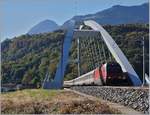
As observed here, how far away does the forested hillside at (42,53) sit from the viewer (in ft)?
213

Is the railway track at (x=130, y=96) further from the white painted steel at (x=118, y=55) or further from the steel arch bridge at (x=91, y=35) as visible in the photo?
the steel arch bridge at (x=91, y=35)

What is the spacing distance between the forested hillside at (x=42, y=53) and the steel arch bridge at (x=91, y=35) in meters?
3.02

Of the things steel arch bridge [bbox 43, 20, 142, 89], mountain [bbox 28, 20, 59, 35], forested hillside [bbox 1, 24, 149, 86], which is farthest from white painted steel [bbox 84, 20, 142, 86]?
mountain [bbox 28, 20, 59, 35]

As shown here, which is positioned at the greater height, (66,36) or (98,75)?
(66,36)

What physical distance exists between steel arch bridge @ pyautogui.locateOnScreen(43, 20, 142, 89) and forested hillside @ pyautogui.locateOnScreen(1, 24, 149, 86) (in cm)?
302

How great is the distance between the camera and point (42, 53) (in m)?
91.9

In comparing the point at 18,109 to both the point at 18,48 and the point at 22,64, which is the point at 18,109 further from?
the point at 18,48

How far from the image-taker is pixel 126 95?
20.3 meters

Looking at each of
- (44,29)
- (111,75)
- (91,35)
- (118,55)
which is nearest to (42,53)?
(91,35)

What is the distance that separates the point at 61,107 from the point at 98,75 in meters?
23.4

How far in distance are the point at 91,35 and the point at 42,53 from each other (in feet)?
101

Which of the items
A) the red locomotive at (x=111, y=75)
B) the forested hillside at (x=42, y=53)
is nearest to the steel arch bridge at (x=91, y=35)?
the forested hillside at (x=42, y=53)

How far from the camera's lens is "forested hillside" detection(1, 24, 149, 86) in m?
65.1

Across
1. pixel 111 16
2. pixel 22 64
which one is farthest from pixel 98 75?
pixel 111 16
